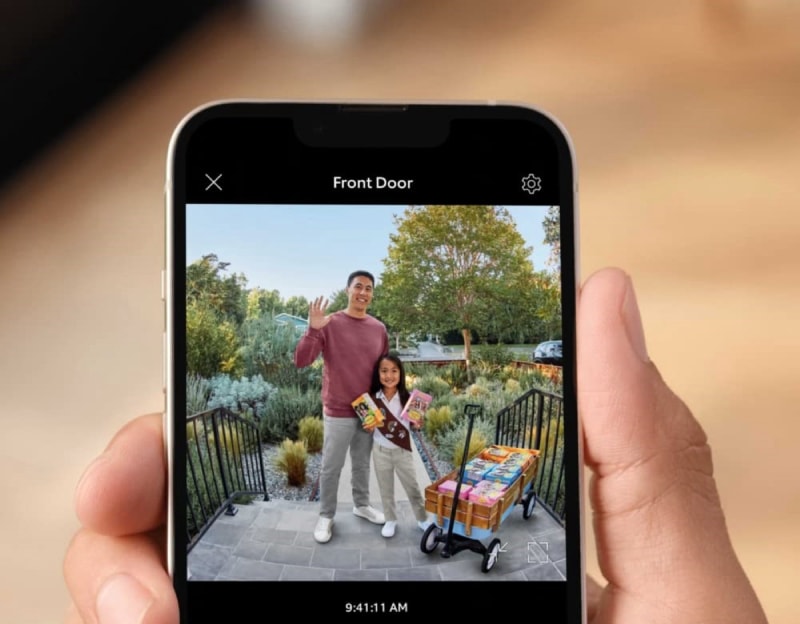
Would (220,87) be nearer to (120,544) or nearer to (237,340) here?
(237,340)

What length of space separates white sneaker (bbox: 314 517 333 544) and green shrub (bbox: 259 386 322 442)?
0.08 meters

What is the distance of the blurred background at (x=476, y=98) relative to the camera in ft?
3.61

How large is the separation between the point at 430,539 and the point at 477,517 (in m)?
0.05

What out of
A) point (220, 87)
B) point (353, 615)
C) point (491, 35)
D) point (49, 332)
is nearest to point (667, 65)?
point (491, 35)

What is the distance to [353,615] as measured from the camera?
1.89ft

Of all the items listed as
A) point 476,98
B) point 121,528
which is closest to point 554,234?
point 121,528

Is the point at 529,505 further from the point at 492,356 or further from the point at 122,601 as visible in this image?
the point at 122,601

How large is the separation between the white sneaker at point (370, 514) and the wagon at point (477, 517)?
43 mm

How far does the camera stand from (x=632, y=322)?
58cm

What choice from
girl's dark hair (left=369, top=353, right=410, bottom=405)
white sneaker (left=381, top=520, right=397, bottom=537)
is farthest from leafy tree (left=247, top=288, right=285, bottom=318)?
white sneaker (left=381, top=520, right=397, bottom=537)

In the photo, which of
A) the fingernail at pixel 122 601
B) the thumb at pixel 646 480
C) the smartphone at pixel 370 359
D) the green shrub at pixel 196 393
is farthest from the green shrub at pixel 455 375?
the fingernail at pixel 122 601

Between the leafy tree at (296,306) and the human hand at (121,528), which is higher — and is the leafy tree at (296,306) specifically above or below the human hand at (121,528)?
above

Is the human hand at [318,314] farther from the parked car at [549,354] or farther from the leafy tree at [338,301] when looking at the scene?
the parked car at [549,354]

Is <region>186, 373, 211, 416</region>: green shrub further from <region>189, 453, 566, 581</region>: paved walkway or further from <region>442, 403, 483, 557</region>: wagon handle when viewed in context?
<region>442, 403, 483, 557</region>: wagon handle
